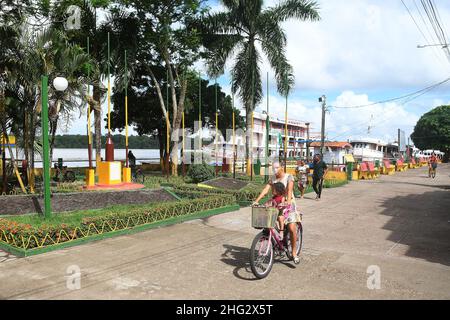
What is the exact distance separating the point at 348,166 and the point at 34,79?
18668mm

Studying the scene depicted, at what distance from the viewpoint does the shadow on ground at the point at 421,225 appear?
7171mm

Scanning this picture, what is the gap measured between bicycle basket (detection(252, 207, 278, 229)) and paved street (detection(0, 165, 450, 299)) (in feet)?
2.69

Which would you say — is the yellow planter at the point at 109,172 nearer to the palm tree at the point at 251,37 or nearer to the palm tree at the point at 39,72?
the palm tree at the point at 39,72

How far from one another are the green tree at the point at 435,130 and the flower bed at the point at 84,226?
70.8 meters

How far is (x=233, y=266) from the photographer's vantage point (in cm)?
614

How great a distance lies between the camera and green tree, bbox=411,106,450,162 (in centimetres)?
6844

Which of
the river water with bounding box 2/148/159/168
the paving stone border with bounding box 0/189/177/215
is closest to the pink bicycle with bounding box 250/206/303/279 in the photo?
the paving stone border with bounding box 0/189/177/215

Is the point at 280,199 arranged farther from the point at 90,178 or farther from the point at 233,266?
the point at 90,178

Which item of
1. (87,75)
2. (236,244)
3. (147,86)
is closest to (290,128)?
(147,86)

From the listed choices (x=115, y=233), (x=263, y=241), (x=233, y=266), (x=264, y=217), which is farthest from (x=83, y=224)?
(x=264, y=217)

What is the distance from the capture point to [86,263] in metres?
6.20

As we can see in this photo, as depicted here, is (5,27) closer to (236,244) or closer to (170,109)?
(236,244)

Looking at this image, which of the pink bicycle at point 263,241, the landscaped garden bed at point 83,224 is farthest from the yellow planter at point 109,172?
the pink bicycle at point 263,241

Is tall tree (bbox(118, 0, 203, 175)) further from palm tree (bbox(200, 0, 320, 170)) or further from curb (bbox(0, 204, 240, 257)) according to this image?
curb (bbox(0, 204, 240, 257))
